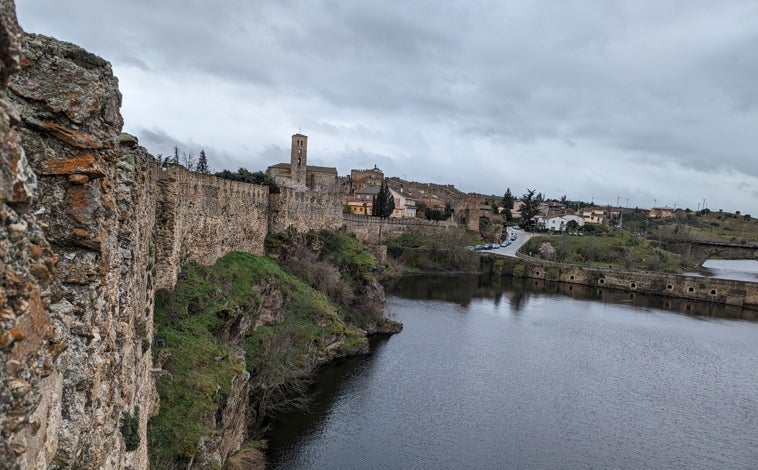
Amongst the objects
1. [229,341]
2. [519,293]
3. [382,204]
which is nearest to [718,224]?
[382,204]

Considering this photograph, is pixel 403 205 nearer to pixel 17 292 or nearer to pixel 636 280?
pixel 636 280

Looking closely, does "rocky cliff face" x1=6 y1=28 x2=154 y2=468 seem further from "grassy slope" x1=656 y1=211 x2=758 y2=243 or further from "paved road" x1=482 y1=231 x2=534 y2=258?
"grassy slope" x1=656 y1=211 x2=758 y2=243

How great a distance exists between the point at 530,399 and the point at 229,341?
1538 cm

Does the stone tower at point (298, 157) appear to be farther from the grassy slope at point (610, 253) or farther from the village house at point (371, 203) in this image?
the grassy slope at point (610, 253)

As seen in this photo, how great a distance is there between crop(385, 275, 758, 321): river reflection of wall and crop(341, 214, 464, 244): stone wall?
11.1m

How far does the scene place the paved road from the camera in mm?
73675

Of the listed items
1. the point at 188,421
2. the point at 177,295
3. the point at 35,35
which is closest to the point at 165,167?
the point at 177,295

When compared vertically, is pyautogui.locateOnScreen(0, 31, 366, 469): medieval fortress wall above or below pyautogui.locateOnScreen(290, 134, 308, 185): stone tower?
below

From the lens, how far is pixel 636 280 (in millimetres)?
62094

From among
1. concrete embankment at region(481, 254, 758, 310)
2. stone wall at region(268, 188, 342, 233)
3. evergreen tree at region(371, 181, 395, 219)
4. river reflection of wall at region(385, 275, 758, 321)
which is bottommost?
river reflection of wall at region(385, 275, 758, 321)

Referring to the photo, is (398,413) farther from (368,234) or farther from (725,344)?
(368,234)

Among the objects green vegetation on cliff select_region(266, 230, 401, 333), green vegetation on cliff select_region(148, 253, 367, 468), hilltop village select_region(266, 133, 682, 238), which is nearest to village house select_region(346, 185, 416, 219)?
hilltop village select_region(266, 133, 682, 238)

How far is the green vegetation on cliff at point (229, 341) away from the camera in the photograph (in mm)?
13289

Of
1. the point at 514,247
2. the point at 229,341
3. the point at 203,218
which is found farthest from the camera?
the point at 514,247
